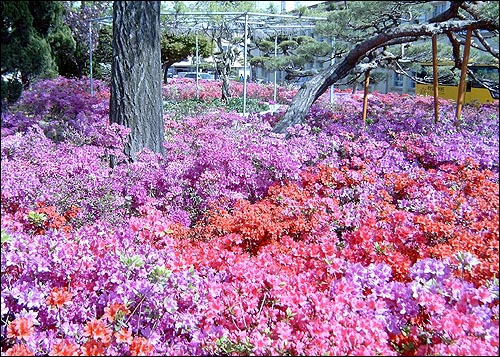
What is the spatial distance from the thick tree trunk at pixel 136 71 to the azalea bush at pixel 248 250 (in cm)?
25

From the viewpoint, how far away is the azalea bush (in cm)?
148

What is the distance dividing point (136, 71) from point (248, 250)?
5.72 feet

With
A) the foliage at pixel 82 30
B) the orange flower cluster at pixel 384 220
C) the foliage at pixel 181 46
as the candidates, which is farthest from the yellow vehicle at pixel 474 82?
the foliage at pixel 181 46

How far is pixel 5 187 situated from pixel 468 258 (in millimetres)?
1579

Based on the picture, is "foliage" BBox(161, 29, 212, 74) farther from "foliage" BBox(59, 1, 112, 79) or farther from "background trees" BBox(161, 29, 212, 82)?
"foliage" BBox(59, 1, 112, 79)

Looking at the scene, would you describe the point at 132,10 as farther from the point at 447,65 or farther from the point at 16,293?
the point at 447,65

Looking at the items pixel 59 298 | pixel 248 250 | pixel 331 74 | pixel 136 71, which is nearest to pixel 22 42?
pixel 59 298

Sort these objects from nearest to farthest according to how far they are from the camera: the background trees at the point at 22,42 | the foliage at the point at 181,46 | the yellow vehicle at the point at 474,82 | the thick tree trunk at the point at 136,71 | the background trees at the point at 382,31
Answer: the background trees at the point at 22,42 → the thick tree trunk at the point at 136,71 → the background trees at the point at 382,31 → the yellow vehicle at the point at 474,82 → the foliage at the point at 181,46

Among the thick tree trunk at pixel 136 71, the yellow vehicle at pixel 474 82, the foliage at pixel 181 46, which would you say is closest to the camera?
the thick tree trunk at pixel 136 71

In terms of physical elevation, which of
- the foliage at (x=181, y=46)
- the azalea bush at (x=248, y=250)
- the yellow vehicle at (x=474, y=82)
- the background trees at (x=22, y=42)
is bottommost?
the azalea bush at (x=248, y=250)

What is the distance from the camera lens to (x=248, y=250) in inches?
94.6

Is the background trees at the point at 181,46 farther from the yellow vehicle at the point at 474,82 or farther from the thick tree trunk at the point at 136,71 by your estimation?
the thick tree trunk at the point at 136,71

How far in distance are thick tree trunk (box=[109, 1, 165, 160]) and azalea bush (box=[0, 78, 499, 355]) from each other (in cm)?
25

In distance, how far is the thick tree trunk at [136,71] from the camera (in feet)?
11.1
